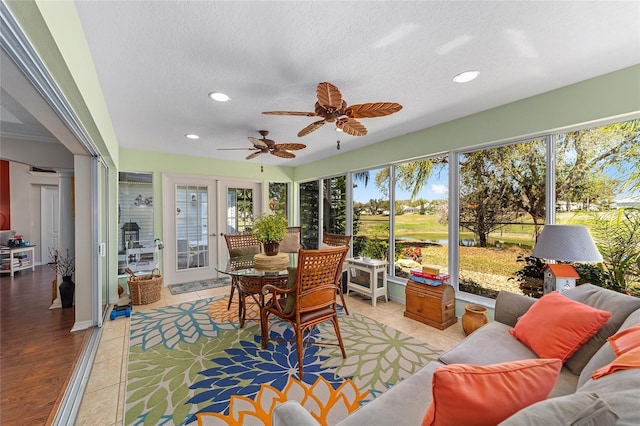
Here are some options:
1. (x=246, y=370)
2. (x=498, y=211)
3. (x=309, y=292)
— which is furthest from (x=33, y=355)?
(x=498, y=211)

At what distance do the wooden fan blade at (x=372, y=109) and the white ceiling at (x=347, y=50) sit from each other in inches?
12.0

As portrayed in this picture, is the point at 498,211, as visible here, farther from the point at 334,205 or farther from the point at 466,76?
the point at 334,205

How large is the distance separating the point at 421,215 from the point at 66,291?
4956 mm

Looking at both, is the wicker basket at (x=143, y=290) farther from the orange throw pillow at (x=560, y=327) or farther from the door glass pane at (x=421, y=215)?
the orange throw pillow at (x=560, y=327)

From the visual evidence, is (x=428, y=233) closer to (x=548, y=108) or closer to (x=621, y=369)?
(x=548, y=108)

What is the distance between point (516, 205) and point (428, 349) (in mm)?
1819

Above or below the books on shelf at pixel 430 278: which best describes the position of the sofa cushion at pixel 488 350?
below

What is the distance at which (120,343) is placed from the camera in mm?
2705

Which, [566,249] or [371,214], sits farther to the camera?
[371,214]

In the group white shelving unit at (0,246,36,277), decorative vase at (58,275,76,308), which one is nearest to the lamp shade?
decorative vase at (58,275,76,308)

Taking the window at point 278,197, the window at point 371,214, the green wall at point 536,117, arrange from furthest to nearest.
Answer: the window at point 278,197 < the window at point 371,214 < the green wall at point 536,117

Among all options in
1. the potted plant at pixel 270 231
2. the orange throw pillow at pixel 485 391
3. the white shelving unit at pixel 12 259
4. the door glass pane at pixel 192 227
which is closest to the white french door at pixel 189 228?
the door glass pane at pixel 192 227

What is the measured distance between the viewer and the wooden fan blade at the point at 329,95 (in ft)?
6.14

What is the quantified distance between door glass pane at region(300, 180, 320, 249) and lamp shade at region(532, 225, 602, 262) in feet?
14.0
